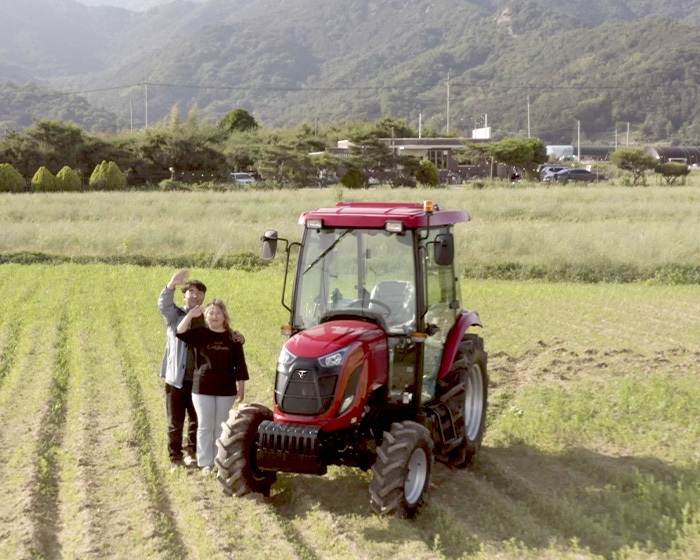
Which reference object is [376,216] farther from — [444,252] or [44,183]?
[44,183]

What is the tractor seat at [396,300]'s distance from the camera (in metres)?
6.64

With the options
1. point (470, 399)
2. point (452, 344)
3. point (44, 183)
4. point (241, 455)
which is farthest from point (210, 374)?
point (44, 183)

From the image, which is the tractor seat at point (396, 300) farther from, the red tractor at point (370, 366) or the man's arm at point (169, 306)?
the man's arm at point (169, 306)

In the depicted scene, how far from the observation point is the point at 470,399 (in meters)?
7.75

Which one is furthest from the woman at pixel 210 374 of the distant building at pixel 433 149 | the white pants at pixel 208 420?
the distant building at pixel 433 149

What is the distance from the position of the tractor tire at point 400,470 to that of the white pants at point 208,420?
4.77 feet

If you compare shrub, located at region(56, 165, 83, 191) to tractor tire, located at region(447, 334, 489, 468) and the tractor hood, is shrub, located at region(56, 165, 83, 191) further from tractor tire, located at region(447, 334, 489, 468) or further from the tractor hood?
the tractor hood

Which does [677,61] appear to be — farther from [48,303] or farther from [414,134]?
[48,303]

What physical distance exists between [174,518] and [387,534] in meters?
1.46

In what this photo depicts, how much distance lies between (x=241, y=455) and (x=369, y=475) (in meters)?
1.17

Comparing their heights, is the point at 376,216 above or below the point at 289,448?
above

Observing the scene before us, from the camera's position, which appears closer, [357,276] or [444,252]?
[444,252]

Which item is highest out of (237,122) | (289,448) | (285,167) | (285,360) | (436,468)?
(237,122)

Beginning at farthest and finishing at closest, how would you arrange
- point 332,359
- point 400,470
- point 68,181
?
point 68,181
point 332,359
point 400,470
